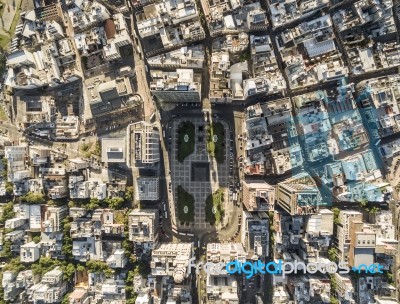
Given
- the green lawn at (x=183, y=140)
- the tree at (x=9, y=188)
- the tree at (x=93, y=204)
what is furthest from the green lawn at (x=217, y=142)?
the tree at (x=9, y=188)

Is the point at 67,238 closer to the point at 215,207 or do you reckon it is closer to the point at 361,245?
the point at 215,207

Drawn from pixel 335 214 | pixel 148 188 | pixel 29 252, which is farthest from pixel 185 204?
pixel 29 252

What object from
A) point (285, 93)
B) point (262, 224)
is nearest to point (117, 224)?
point (262, 224)

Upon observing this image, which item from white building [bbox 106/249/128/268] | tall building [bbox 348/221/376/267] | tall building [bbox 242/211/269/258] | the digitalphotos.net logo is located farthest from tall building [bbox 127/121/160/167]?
tall building [bbox 348/221/376/267]

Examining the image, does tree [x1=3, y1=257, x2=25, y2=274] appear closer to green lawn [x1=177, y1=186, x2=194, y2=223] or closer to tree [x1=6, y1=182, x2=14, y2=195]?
tree [x1=6, y1=182, x2=14, y2=195]

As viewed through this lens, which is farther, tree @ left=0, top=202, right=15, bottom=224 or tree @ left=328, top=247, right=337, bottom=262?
tree @ left=0, top=202, right=15, bottom=224

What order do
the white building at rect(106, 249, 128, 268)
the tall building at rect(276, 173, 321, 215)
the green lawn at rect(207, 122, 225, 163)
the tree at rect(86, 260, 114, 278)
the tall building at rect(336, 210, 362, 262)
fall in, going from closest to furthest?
the tall building at rect(276, 173, 321, 215) → the tall building at rect(336, 210, 362, 262) → the white building at rect(106, 249, 128, 268) → the green lawn at rect(207, 122, 225, 163) → the tree at rect(86, 260, 114, 278)
